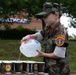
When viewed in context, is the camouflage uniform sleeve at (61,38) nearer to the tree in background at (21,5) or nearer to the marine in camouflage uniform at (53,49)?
the marine in camouflage uniform at (53,49)

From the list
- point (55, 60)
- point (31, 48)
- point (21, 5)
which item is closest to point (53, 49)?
point (55, 60)

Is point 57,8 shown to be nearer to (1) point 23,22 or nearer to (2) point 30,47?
(2) point 30,47

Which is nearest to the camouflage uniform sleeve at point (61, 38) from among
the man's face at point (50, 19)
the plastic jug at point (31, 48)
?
the man's face at point (50, 19)

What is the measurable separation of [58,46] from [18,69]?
1.79 feet

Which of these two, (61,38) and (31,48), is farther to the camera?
(31,48)

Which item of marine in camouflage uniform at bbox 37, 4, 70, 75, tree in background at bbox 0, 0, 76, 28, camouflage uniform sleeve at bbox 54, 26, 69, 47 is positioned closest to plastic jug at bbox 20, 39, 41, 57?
marine in camouflage uniform at bbox 37, 4, 70, 75

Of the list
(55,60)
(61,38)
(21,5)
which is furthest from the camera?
(21,5)

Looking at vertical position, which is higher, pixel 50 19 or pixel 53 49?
pixel 50 19

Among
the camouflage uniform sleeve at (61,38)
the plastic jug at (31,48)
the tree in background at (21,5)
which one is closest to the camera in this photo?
the camouflage uniform sleeve at (61,38)

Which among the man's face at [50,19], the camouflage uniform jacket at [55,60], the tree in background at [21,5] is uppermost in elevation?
the tree in background at [21,5]

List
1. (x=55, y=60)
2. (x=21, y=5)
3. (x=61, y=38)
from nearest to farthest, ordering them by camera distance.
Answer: (x=61, y=38)
(x=55, y=60)
(x=21, y=5)

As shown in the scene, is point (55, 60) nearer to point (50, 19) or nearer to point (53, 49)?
point (53, 49)

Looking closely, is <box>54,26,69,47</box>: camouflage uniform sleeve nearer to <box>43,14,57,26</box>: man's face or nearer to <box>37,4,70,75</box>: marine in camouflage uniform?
<box>37,4,70,75</box>: marine in camouflage uniform

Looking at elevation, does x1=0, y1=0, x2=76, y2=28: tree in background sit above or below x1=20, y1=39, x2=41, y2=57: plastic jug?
above
